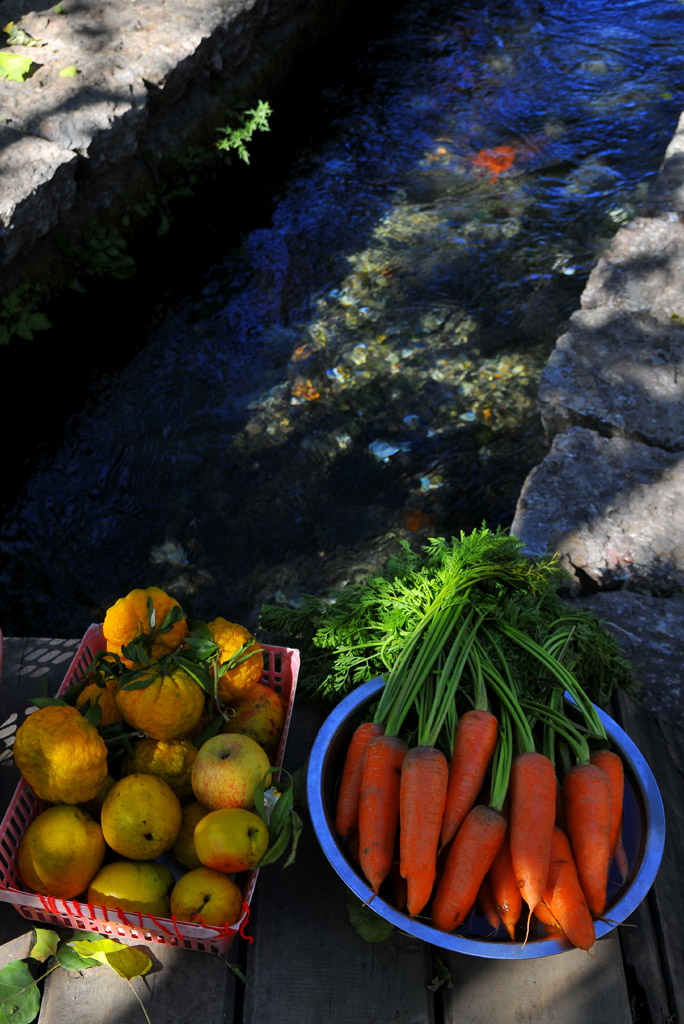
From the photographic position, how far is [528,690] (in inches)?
65.9

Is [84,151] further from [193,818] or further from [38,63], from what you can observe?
[193,818]

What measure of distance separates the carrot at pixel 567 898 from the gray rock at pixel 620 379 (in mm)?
1863

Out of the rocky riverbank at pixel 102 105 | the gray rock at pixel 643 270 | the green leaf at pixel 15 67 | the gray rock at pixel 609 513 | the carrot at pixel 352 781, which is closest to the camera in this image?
the carrot at pixel 352 781

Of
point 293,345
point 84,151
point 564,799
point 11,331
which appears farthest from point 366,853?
point 84,151

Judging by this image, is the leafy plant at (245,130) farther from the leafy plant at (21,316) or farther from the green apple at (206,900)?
the green apple at (206,900)

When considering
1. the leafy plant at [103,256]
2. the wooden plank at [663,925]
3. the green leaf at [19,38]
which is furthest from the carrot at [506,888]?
the green leaf at [19,38]

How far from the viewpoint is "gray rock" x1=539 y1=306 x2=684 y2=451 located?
2.99m

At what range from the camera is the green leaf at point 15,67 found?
4.29 metres

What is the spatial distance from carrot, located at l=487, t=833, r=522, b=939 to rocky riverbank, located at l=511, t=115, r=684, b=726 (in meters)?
0.80

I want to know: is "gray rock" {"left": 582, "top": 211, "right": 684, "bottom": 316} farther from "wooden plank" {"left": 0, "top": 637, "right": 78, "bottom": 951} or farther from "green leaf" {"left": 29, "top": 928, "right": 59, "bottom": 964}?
"green leaf" {"left": 29, "top": 928, "right": 59, "bottom": 964}

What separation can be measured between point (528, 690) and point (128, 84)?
419cm

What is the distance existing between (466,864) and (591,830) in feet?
0.77

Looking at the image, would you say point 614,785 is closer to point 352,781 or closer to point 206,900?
point 352,781

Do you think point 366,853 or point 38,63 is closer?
point 366,853
